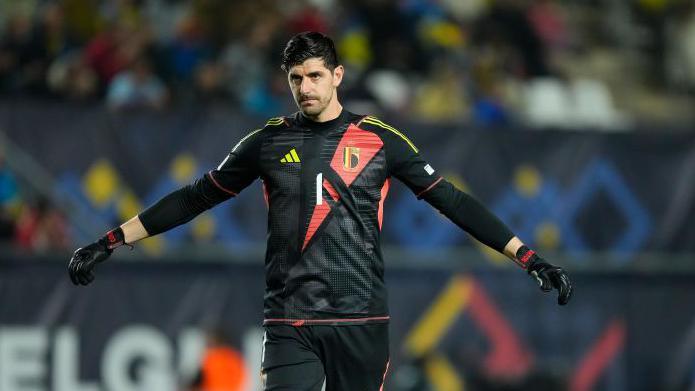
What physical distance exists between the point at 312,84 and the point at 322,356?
1.24 m

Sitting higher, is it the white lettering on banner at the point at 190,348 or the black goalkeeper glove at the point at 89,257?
the black goalkeeper glove at the point at 89,257

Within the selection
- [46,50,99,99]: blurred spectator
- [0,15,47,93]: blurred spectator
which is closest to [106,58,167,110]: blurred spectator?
[46,50,99,99]: blurred spectator

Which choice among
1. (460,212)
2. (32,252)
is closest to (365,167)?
(460,212)

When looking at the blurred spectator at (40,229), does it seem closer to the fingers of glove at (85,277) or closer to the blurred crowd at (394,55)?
the blurred crowd at (394,55)

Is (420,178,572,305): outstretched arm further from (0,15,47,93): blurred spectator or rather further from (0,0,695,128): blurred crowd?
(0,15,47,93): blurred spectator

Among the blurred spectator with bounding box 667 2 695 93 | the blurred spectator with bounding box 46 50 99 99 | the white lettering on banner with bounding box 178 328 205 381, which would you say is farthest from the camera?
the blurred spectator with bounding box 667 2 695 93

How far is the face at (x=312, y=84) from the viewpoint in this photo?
20.0ft

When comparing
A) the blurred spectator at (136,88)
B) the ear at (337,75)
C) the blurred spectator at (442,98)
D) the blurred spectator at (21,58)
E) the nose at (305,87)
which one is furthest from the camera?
the blurred spectator at (442,98)

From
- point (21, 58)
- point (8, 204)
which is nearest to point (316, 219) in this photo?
point (8, 204)

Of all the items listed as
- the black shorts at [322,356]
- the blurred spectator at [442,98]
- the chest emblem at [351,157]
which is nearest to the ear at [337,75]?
the chest emblem at [351,157]

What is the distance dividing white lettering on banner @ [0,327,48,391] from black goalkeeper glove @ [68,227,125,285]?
4.54 meters

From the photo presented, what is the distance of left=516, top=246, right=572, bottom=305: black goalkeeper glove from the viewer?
6.17 m

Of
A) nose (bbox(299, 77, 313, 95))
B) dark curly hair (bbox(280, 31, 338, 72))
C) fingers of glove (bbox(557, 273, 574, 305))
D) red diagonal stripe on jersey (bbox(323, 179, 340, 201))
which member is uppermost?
dark curly hair (bbox(280, 31, 338, 72))

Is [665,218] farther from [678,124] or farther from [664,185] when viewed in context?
[678,124]
